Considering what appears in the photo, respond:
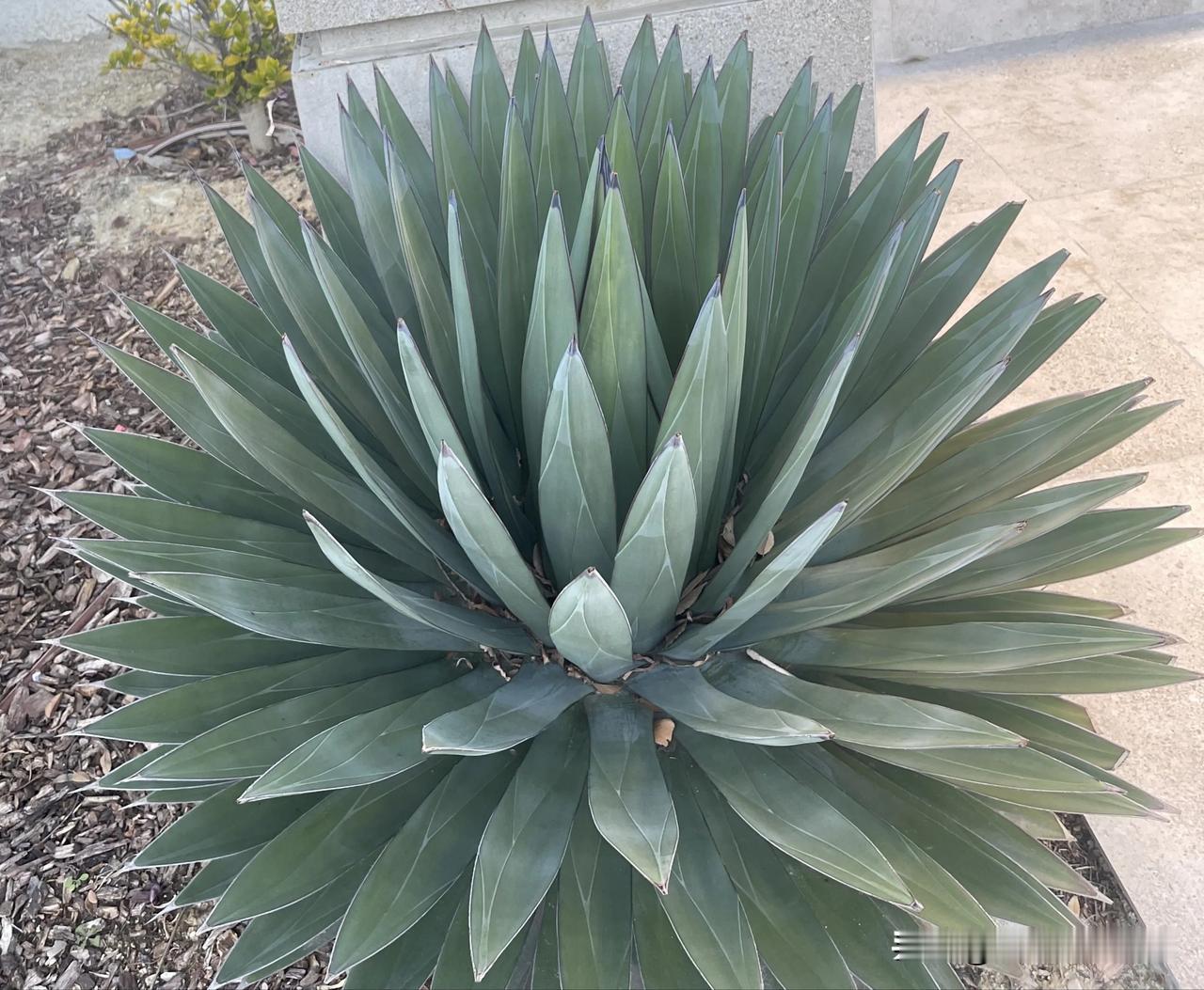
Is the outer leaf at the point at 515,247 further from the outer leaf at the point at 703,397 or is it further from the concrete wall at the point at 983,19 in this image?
the concrete wall at the point at 983,19

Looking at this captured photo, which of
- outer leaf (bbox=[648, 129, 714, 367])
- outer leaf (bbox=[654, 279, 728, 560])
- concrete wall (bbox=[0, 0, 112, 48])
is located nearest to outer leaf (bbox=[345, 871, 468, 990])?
outer leaf (bbox=[654, 279, 728, 560])

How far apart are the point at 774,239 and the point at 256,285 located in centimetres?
81

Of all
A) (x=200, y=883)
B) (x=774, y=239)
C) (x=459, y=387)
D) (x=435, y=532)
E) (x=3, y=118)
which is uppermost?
(x=3, y=118)

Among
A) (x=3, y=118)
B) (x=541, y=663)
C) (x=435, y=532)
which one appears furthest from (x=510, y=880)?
(x=3, y=118)

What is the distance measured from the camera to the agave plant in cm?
107

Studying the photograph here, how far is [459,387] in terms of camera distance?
4.52 feet

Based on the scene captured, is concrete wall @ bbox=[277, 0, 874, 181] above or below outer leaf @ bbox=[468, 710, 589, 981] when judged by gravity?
above

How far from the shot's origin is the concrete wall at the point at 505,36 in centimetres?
208

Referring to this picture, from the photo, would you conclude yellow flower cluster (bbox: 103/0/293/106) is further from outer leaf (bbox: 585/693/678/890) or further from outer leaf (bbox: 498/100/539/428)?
outer leaf (bbox: 585/693/678/890)

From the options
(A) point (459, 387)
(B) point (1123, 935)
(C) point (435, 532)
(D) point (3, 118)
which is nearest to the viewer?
(C) point (435, 532)

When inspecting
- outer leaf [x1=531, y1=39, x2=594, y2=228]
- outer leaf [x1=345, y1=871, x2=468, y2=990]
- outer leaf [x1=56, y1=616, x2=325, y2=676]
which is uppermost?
outer leaf [x1=531, y1=39, x2=594, y2=228]

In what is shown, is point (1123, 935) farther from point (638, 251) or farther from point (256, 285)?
point (256, 285)

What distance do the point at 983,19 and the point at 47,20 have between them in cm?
444

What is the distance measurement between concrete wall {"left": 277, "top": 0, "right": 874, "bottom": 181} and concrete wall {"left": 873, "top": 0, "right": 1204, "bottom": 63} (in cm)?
279
